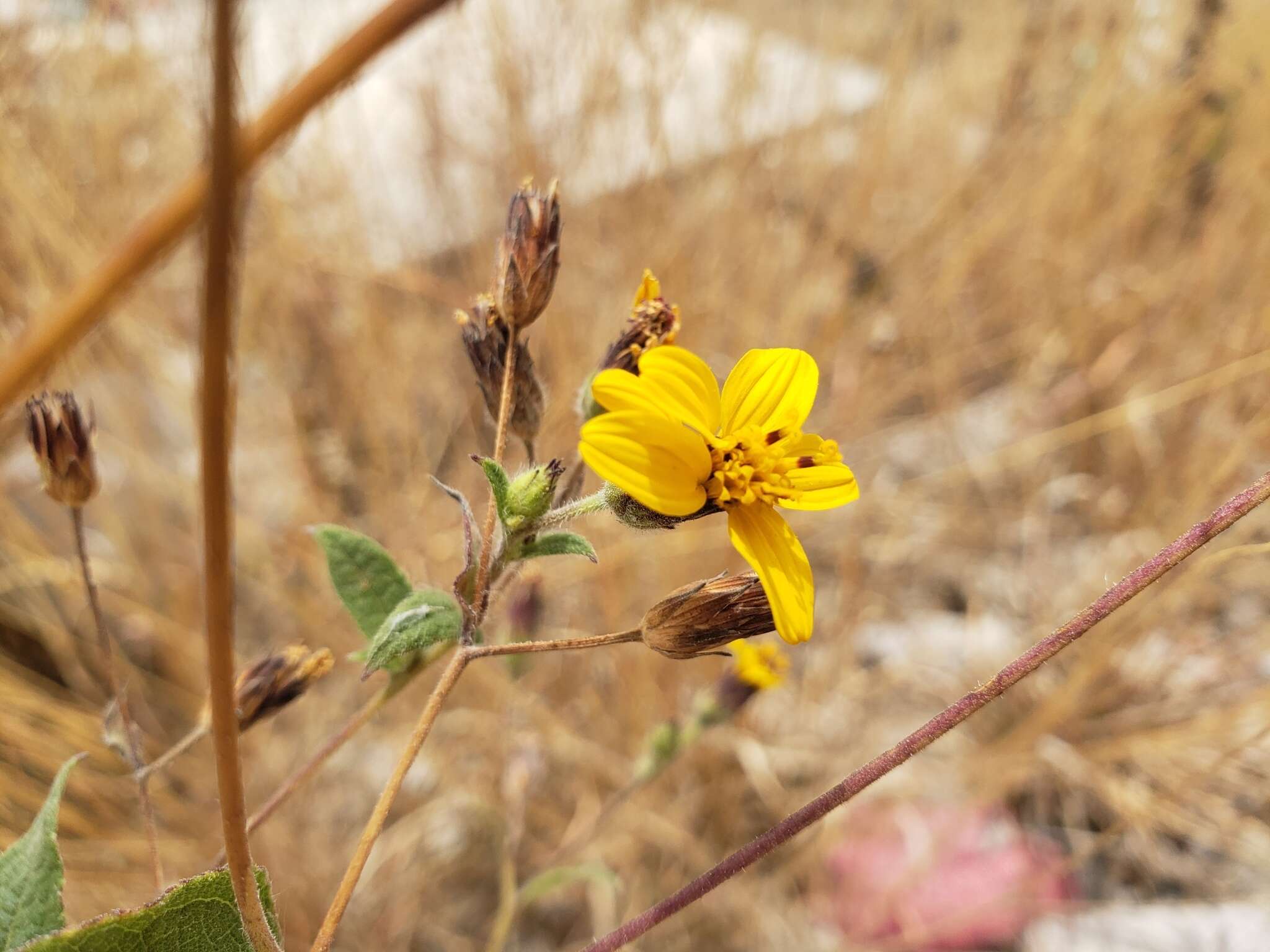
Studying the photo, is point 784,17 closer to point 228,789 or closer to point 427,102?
point 427,102

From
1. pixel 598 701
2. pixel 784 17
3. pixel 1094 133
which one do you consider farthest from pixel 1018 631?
pixel 784 17

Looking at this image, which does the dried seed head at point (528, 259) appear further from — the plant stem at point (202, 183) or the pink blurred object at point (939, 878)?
the pink blurred object at point (939, 878)

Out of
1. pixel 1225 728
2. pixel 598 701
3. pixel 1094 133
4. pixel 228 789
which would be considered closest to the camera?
pixel 228 789

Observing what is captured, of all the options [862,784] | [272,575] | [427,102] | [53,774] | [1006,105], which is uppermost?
[427,102]

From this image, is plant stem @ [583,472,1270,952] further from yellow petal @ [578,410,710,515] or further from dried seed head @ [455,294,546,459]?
dried seed head @ [455,294,546,459]

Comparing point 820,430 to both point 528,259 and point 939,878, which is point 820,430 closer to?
point 939,878

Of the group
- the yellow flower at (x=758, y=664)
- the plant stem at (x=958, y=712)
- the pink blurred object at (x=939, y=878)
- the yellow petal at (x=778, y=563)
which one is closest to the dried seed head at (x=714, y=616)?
the yellow petal at (x=778, y=563)
